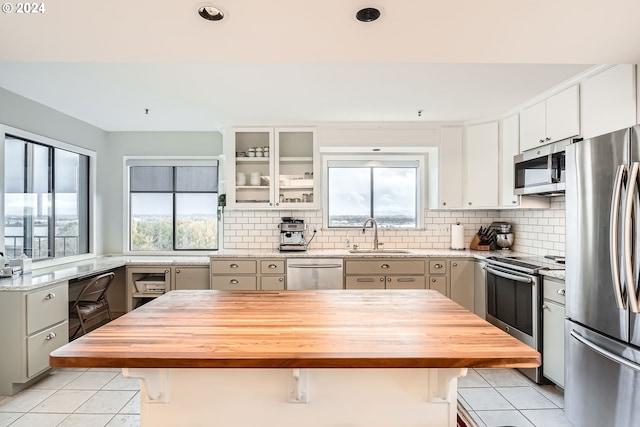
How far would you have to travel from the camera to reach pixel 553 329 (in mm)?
2584

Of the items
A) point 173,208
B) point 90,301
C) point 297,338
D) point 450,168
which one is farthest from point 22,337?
point 450,168

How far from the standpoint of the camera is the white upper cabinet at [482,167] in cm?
380

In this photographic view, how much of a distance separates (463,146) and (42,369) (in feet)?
15.1

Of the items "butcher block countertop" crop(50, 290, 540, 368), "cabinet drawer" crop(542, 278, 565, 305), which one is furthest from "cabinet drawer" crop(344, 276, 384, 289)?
"butcher block countertop" crop(50, 290, 540, 368)

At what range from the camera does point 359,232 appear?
441cm

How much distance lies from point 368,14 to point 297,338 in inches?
55.8

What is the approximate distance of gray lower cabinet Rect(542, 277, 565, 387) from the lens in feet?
8.23

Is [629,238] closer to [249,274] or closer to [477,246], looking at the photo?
[477,246]

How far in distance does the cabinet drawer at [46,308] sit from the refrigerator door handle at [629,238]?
384 cm

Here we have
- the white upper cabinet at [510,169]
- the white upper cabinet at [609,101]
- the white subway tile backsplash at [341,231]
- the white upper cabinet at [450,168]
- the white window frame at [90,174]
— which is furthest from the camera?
the white subway tile backsplash at [341,231]

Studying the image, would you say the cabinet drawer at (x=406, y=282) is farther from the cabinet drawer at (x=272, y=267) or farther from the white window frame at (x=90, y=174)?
the white window frame at (x=90, y=174)

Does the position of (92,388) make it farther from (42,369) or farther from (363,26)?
(363,26)

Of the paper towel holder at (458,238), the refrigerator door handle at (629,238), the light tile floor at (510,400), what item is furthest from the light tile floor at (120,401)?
the paper towel holder at (458,238)

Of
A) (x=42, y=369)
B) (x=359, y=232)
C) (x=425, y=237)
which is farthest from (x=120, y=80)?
(x=425, y=237)
